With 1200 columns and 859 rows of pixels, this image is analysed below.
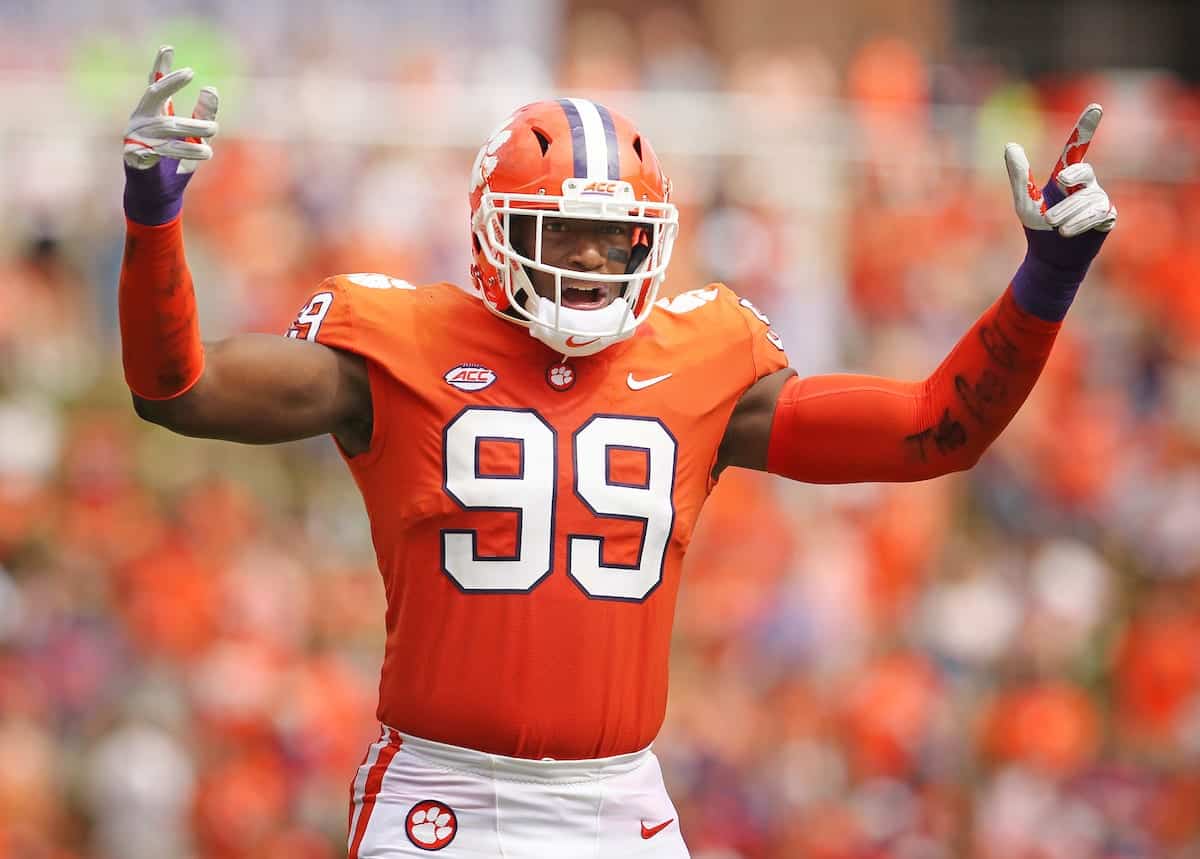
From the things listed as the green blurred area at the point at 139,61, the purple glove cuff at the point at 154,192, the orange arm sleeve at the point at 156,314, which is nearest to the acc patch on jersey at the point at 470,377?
the orange arm sleeve at the point at 156,314

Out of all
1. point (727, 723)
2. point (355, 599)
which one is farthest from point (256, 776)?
point (727, 723)

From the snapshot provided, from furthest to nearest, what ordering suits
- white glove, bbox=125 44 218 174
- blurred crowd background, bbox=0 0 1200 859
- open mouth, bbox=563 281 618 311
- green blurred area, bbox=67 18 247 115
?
green blurred area, bbox=67 18 247 115, blurred crowd background, bbox=0 0 1200 859, open mouth, bbox=563 281 618 311, white glove, bbox=125 44 218 174

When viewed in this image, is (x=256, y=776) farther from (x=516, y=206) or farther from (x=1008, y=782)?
(x=516, y=206)

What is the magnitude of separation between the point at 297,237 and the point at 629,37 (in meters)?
4.87

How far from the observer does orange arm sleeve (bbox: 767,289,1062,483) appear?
3.24 metres

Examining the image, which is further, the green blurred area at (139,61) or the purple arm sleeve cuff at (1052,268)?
the green blurred area at (139,61)

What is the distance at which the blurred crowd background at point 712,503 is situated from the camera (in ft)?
24.8

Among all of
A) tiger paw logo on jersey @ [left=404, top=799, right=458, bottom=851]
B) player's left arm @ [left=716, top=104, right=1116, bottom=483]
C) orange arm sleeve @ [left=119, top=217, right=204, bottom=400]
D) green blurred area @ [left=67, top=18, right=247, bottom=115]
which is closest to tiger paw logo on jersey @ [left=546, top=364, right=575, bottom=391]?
player's left arm @ [left=716, top=104, right=1116, bottom=483]

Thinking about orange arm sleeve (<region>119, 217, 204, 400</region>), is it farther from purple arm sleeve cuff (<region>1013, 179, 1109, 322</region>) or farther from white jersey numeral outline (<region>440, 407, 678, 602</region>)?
purple arm sleeve cuff (<region>1013, 179, 1109, 322</region>)

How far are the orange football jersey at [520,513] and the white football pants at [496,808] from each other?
Result: 4 cm

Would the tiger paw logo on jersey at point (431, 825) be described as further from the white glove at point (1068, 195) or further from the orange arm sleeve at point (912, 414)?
the white glove at point (1068, 195)

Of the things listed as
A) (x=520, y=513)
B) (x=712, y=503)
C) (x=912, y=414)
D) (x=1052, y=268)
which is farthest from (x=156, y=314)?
(x=712, y=503)

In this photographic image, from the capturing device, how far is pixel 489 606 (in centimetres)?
309

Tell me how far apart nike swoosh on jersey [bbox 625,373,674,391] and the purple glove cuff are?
2.79 ft
